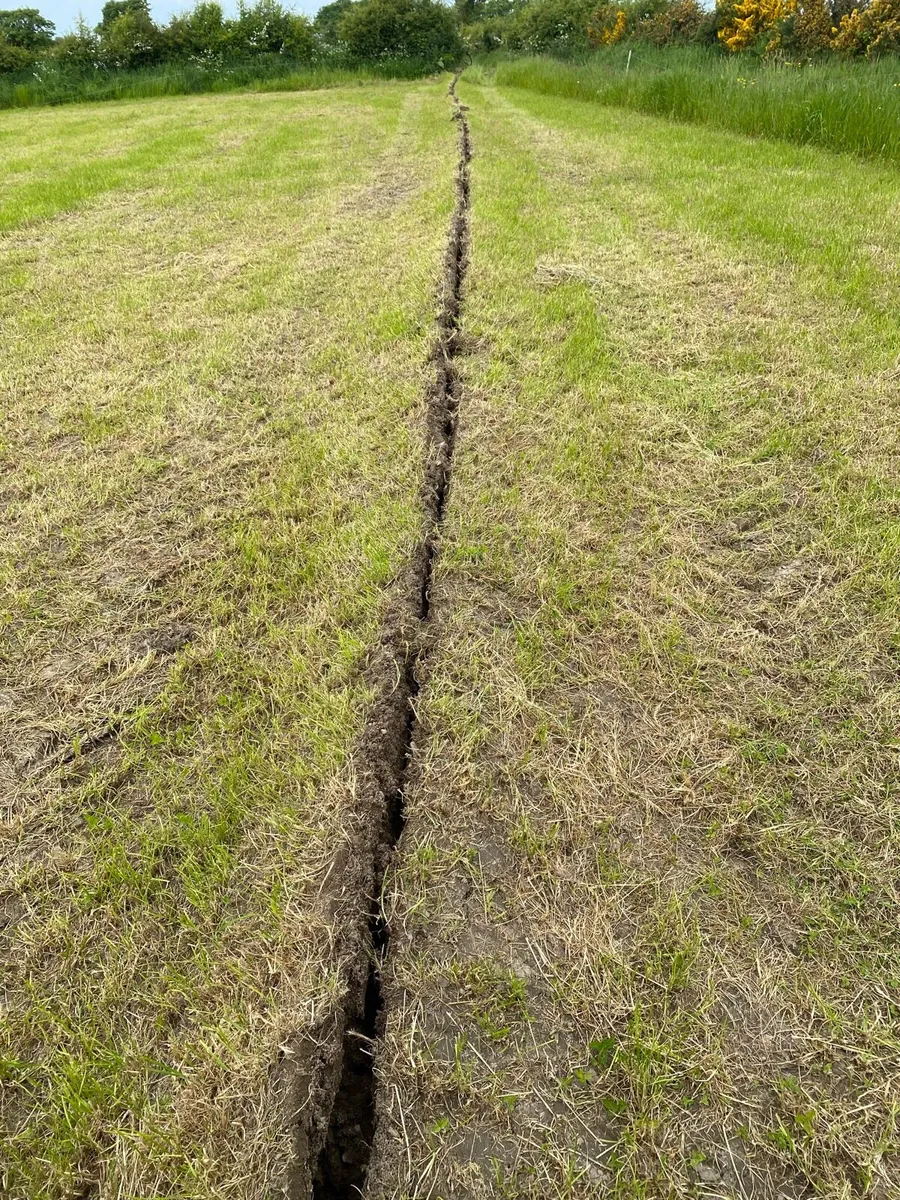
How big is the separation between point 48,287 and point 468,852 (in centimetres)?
522

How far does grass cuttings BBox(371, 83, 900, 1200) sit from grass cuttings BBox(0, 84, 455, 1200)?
27 centimetres

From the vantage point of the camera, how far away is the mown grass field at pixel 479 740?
119cm

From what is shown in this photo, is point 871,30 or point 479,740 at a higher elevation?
point 871,30

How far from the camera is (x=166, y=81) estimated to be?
57.6ft

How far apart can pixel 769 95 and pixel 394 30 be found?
65.4 ft

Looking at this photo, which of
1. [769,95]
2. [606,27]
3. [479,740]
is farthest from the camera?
[606,27]

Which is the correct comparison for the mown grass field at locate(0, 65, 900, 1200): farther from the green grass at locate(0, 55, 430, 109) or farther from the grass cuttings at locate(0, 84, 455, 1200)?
the green grass at locate(0, 55, 430, 109)

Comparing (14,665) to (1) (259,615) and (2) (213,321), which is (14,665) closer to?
(1) (259,615)

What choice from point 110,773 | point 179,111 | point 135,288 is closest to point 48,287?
point 135,288

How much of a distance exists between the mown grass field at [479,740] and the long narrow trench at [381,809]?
0.04 m

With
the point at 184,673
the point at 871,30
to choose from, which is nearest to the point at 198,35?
the point at 871,30

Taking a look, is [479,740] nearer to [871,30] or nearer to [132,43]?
[871,30]

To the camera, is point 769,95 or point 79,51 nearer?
point 769,95

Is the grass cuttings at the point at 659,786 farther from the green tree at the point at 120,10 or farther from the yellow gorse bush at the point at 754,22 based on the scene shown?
the green tree at the point at 120,10
